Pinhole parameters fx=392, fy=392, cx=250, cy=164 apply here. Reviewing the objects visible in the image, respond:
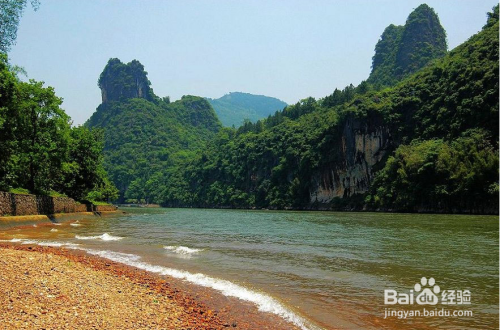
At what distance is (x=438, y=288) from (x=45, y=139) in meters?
36.2

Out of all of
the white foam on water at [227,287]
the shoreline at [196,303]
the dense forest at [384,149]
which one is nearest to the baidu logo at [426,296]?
the white foam on water at [227,287]

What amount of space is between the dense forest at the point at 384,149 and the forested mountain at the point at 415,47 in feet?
1.66

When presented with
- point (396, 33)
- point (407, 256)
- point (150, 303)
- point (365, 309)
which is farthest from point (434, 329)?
point (396, 33)

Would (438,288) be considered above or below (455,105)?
below

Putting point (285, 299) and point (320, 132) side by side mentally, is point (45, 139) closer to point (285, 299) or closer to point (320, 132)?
point (285, 299)

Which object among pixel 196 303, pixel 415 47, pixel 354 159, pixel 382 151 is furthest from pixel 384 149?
pixel 415 47

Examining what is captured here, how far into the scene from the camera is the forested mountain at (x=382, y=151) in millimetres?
67500

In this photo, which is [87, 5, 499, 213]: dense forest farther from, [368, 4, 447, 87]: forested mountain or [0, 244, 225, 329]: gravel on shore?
[0, 244, 225, 329]: gravel on shore

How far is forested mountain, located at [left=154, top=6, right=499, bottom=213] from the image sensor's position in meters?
67.5

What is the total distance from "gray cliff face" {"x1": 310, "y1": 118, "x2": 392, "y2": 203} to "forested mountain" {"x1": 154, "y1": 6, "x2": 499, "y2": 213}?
0.83 ft

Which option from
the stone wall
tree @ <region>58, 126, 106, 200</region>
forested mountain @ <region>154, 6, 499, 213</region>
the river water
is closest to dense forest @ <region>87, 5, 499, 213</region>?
forested mountain @ <region>154, 6, 499, 213</region>

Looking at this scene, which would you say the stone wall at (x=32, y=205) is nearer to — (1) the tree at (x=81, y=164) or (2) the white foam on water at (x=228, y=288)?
(1) the tree at (x=81, y=164)

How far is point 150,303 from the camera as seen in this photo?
336 inches

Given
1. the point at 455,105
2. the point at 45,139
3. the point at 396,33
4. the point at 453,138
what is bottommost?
the point at 45,139
